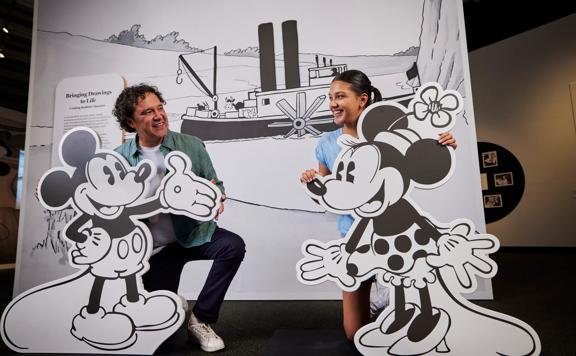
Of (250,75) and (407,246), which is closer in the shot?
(407,246)

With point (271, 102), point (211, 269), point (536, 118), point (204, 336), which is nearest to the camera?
point (204, 336)

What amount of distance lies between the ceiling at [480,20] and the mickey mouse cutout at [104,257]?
10.9 feet

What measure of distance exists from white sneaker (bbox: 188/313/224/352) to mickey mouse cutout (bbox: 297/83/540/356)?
0.57 meters

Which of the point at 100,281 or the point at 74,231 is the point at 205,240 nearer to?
the point at 100,281

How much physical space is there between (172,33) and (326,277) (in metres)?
2.57

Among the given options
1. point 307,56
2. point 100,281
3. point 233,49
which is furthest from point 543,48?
point 100,281

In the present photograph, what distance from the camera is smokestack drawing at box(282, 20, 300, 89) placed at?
2707 millimetres

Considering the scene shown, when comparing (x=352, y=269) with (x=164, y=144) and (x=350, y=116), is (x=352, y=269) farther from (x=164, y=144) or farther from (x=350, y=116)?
(x=164, y=144)

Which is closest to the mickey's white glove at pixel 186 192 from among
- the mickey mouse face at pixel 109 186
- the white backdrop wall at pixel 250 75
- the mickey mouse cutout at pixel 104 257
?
the mickey mouse cutout at pixel 104 257

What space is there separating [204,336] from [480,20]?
4981 millimetres

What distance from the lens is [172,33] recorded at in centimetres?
288

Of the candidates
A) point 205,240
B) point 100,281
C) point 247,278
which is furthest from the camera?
point 247,278

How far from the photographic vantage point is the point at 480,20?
14.2 ft

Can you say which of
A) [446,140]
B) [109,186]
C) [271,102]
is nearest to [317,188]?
[446,140]
